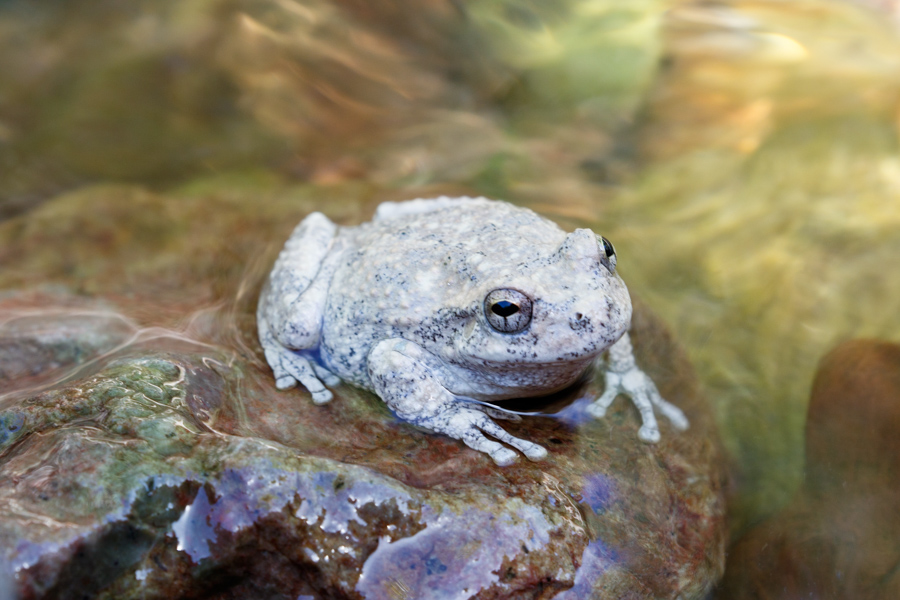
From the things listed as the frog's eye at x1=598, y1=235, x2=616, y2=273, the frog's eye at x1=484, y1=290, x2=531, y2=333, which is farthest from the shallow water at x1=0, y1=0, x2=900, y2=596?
the frog's eye at x1=484, y1=290, x2=531, y2=333

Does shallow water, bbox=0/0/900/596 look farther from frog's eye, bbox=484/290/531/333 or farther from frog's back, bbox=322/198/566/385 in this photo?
frog's eye, bbox=484/290/531/333

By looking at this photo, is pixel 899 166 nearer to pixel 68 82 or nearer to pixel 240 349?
pixel 240 349

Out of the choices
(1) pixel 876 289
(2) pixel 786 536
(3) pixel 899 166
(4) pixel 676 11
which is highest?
(4) pixel 676 11

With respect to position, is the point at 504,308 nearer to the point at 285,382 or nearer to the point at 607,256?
the point at 607,256

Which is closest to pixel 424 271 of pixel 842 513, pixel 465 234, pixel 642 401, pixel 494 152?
pixel 465 234

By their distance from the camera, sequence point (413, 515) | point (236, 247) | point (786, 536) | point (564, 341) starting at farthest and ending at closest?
point (236, 247)
point (786, 536)
point (564, 341)
point (413, 515)

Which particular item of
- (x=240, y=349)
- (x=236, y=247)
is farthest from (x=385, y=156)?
(x=240, y=349)
